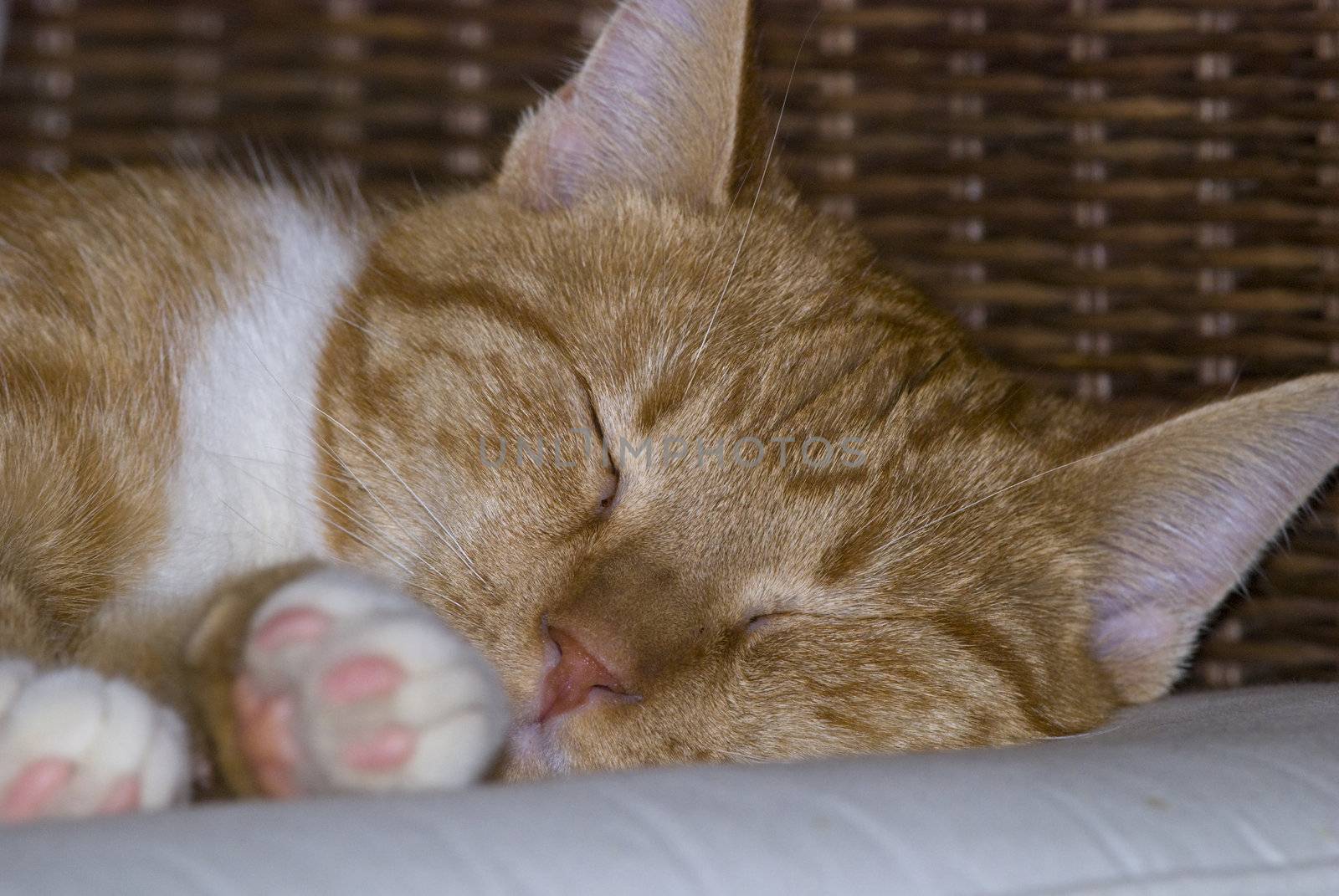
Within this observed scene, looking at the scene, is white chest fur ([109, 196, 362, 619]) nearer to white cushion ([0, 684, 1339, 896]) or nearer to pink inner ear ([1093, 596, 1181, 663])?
white cushion ([0, 684, 1339, 896])

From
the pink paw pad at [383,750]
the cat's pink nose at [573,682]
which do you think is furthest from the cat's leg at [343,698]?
the cat's pink nose at [573,682]

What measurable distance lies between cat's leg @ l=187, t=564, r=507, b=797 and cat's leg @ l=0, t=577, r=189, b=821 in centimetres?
8

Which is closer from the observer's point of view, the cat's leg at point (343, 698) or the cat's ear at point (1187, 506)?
the cat's leg at point (343, 698)

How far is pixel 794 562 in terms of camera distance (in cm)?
178

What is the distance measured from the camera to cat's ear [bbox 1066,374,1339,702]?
1.94 metres

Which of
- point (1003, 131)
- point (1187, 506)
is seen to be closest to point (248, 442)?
point (1187, 506)

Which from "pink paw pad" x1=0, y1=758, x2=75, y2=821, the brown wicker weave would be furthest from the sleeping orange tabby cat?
the brown wicker weave


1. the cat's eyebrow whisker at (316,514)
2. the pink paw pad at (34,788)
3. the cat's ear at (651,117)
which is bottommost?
the pink paw pad at (34,788)

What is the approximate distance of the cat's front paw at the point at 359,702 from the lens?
126 cm

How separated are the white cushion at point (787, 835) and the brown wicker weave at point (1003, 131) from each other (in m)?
1.26

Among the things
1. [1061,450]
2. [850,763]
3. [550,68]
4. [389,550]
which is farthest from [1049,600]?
[550,68]

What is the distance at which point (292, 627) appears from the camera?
134 centimetres

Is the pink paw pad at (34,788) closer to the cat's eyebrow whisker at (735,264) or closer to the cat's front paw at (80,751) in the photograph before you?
the cat's front paw at (80,751)

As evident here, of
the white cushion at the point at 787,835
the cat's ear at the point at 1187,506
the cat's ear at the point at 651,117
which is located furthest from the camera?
the cat's ear at the point at 651,117
